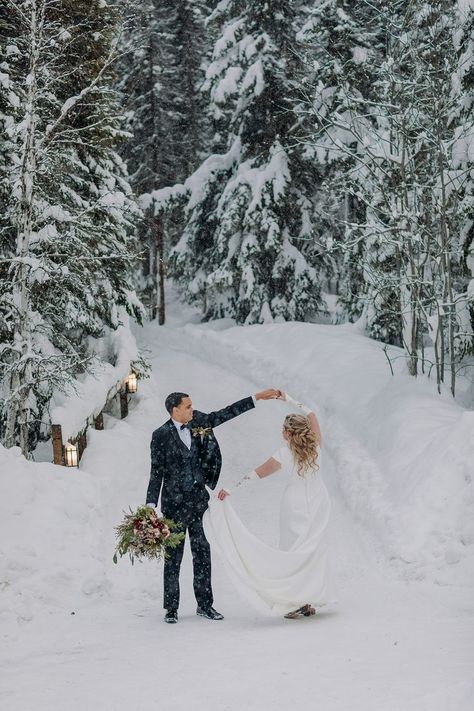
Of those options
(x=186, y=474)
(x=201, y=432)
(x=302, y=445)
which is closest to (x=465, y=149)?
(x=302, y=445)

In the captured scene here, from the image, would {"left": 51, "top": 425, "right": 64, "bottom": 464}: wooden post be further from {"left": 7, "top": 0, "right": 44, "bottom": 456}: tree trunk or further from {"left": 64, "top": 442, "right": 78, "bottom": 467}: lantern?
{"left": 7, "top": 0, "right": 44, "bottom": 456}: tree trunk

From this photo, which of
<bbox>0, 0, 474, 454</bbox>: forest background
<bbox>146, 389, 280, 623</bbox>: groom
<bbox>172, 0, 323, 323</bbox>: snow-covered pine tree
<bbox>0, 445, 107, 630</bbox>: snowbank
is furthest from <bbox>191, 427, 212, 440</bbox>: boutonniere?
<bbox>172, 0, 323, 323</bbox>: snow-covered pine tree

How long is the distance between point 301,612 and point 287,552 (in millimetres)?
614

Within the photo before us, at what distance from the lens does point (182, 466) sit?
713 cm

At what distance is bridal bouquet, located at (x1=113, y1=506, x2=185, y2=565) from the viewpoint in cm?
673

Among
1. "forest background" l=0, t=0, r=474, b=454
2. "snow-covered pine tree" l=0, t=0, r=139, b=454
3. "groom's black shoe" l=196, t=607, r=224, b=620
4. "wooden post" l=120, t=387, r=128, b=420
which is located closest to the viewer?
"groom's black shoe" l=196, t=607, r=224, b=620

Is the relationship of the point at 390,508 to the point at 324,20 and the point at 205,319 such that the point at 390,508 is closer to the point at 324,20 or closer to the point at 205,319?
the point at 324,20

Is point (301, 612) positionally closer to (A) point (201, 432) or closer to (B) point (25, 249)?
(A) point (201, 432)

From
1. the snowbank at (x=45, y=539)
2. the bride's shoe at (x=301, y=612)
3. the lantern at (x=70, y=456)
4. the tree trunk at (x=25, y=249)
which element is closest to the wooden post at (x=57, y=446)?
the lantern at (x=70, y=456)

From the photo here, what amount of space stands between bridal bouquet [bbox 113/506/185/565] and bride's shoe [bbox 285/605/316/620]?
1.22 metres

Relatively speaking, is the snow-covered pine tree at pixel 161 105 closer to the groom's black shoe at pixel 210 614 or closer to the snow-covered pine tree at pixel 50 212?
the snow-covered pine tree at pixel 50 212

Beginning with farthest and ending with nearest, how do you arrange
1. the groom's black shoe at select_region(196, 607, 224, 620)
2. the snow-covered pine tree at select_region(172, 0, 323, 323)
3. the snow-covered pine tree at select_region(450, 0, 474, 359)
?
the snow-covered pine tree at select_region(172, 0, 323, 323) → the snow-covered pine tree at select_region(450, 0, 474, 359) → the groom's black shoe at select_region(196, 607, 224, 620)

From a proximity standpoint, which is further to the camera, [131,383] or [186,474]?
[131,383]

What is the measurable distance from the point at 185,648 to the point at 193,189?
22.9 meters
